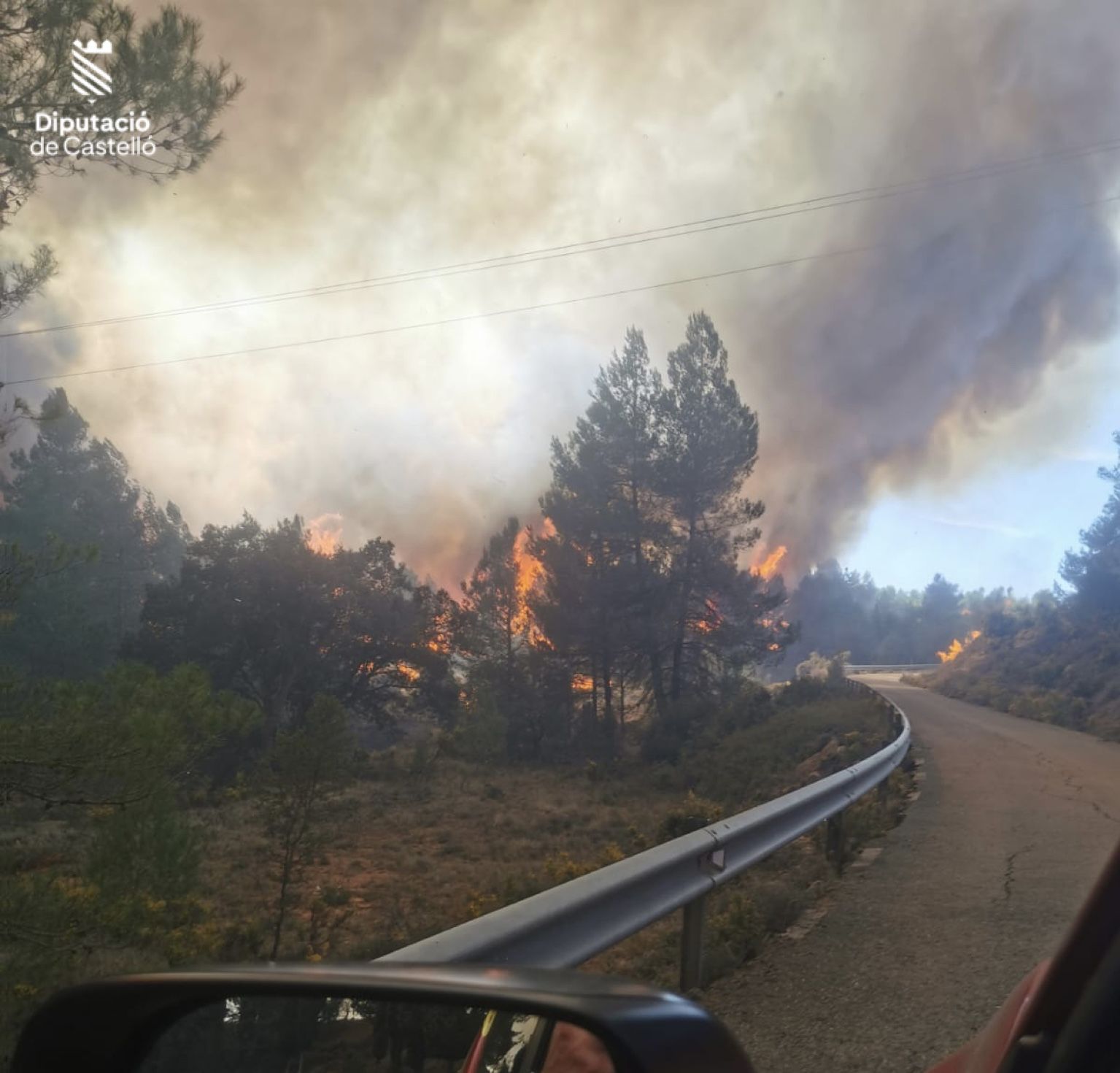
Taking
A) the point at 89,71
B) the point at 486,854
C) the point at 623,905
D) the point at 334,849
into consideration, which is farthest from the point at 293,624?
the point at 623,905

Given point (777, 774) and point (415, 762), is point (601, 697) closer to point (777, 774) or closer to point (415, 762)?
point (415, 762)

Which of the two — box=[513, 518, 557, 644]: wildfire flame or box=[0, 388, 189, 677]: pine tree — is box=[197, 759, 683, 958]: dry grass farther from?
box=[513, 518, 557, 644]: wildfire flame

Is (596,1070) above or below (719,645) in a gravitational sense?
below

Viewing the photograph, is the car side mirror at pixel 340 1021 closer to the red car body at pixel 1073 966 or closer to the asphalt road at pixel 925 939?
the red car body at pixel 1073 966

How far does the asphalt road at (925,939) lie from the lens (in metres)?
3.59

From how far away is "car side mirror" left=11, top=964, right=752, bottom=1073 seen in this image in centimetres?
107

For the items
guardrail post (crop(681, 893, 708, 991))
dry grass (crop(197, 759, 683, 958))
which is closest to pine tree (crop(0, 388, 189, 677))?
dry grass (crop(197, 759, 683, 958))

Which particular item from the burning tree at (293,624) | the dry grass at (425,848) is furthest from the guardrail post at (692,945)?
the burning tree at (293,624)

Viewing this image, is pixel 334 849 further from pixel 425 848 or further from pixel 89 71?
pixel 89 71

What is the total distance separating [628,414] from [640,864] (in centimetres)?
3836

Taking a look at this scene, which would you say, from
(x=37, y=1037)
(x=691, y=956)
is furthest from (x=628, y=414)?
(x=37, y=1037)

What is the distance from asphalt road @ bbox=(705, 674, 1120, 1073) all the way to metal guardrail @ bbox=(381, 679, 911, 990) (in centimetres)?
53

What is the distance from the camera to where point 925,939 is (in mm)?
4918

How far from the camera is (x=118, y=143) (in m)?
10.3
